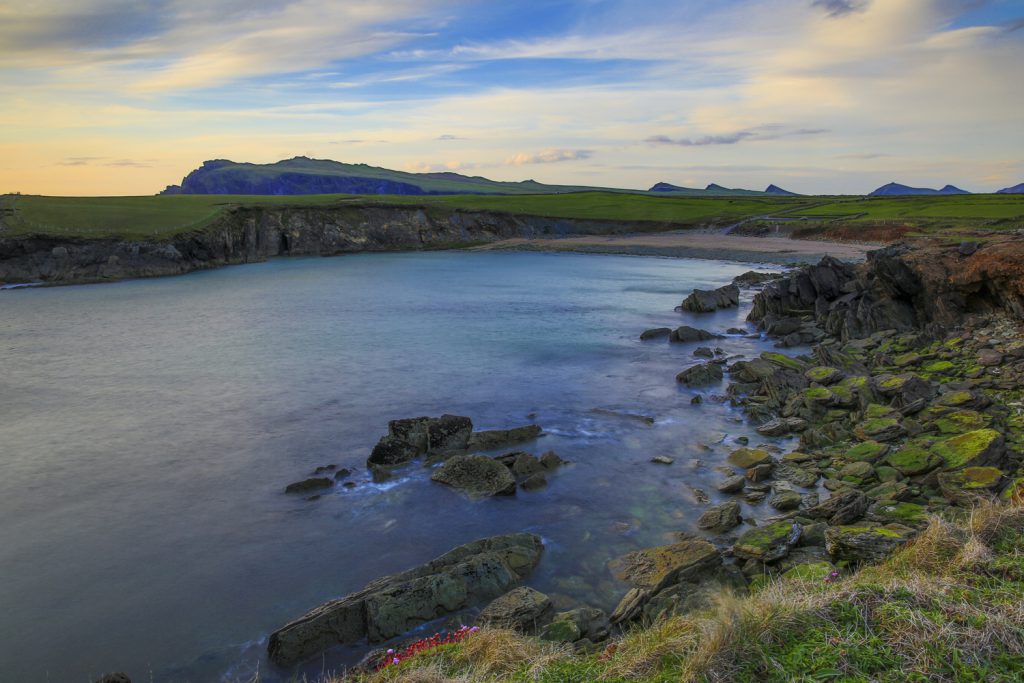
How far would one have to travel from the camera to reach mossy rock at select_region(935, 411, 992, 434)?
54.5ft

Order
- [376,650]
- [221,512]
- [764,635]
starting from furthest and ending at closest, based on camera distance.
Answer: [221,512], [376,650], [764,635]

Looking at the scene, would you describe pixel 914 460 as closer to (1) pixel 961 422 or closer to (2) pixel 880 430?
(2) pixel 880 430

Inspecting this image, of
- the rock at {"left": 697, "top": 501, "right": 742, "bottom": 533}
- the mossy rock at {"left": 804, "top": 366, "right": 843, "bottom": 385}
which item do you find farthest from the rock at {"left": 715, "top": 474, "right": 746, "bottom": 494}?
the mossy rock at {"left": 804, "top": 366, "right": 843, "bottom": 385}

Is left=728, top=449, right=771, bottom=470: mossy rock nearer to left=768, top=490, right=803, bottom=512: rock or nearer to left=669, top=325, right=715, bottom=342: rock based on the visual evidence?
left=768, top=490, right=803, bottom=512: rock

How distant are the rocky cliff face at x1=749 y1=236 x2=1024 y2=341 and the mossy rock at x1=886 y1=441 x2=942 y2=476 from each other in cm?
1219

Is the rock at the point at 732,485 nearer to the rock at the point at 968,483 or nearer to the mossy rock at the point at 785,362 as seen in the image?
the rock at the point at 968,483

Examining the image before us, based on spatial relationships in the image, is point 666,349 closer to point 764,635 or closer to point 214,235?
point 764,635

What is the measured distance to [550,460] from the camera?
18.3 meters

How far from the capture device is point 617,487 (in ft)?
55.2

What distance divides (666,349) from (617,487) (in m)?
18.5

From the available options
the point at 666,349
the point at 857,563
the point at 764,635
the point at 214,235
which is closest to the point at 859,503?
the point at 857,563

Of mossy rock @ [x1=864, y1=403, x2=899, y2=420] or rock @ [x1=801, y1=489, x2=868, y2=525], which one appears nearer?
rock @ [x1=801, y1=489, x2=868, y2=525]

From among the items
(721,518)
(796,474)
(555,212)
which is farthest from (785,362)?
(555,212)

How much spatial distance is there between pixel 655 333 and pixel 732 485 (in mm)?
21738
